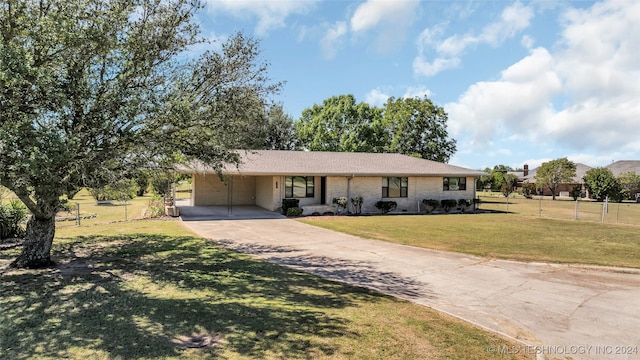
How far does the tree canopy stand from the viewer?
4669 centimetres

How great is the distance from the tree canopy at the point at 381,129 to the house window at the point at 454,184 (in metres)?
17.9

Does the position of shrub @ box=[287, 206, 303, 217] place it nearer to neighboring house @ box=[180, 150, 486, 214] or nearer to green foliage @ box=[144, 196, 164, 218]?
neighboring house @ box=[180, 150, 486, 214]

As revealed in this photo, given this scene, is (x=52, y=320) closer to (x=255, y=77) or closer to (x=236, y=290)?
(x=236, y=290)

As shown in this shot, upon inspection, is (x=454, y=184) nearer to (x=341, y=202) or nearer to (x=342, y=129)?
(x=341, y=202)

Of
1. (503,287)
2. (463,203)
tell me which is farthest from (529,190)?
(503,287)

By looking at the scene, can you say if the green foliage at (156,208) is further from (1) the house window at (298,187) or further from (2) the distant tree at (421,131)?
(2) the distant tree at (421,131)

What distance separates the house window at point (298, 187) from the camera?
76.9ft

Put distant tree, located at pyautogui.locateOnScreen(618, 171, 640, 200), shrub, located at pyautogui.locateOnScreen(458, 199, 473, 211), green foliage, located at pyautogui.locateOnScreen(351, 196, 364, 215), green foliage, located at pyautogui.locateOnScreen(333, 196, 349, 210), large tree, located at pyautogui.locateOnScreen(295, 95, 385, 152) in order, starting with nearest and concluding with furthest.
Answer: green foliage, located at pyautogui.locateOnScreen(333, 196, 349, 210) → green foliage, located at pyautogui.locateOnScreen(351, 196, 364, 215) → shrub, located at pyautogui.locateOnScreen(458, 199, 473, 211) → large tree, located at pyautogui.locateOnScreen(295, 95, 385, 152) → distant tree, located at pyautogui.locateOnScreen(618, 171, 640, 200)

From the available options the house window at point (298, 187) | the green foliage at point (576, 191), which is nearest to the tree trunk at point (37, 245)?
the house window at point (298, 187)

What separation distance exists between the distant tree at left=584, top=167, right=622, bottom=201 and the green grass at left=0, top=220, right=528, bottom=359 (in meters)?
49.2

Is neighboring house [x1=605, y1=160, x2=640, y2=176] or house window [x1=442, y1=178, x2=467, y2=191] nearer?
house window [x1=442, y1=178, x2=467, y2=191]

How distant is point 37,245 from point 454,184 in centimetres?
2601

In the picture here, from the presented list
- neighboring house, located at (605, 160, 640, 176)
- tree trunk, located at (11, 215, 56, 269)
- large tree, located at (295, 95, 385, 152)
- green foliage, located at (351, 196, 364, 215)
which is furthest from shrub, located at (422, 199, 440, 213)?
neighboring house, located at (605, 160, 640, 176)

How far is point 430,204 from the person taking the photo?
1045 inches
